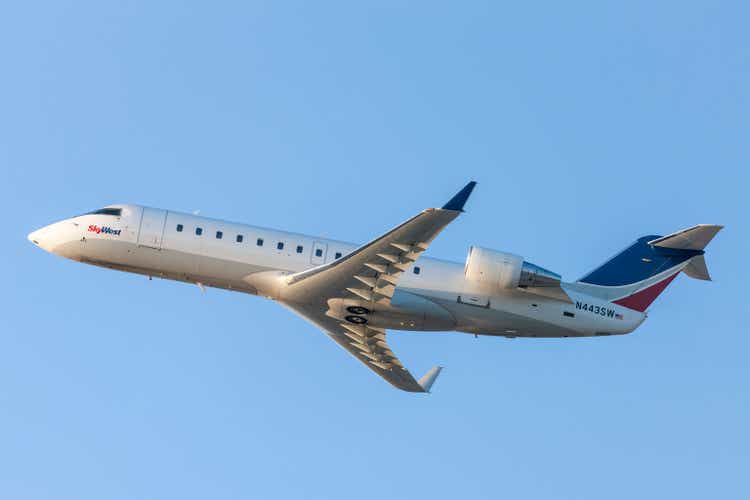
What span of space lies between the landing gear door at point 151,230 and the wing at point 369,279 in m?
4.26

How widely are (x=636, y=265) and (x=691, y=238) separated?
6.71 feet

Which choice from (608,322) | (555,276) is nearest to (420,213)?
(555,276)

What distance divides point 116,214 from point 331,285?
748cm

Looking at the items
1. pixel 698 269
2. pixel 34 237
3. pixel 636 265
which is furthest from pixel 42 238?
pixel 698 269

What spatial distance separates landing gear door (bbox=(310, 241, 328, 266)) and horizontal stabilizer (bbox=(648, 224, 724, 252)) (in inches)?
402

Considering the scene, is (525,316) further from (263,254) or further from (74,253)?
(74,253)

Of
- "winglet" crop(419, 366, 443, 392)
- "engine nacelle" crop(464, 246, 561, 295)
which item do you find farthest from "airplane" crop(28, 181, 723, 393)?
"winglet" crop(419, 366, 443, 392)

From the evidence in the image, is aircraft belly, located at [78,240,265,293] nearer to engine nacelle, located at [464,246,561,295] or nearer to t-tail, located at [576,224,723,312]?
engine nacelle, located at [464,246,561,295]

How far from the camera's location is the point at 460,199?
85.3ft

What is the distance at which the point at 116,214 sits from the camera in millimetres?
32750

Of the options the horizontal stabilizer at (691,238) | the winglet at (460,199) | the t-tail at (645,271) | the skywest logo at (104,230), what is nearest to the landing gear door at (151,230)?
the skywest logo at (104,230)

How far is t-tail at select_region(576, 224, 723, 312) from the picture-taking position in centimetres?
3300

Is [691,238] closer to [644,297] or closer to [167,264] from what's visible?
[644,297]

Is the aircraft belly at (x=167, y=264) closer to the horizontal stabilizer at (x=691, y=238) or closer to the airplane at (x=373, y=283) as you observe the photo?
the airplane at (x=373, y=283)
